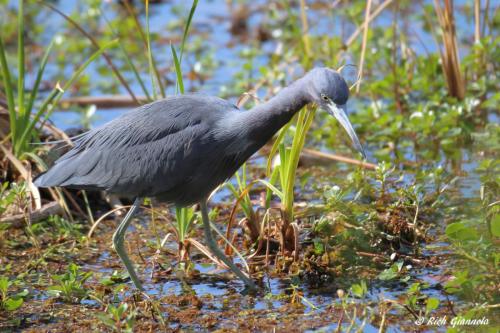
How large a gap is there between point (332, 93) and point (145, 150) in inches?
44.9

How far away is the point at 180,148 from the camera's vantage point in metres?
4.59

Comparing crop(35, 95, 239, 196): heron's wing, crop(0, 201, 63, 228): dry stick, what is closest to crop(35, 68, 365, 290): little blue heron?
crop(35, 95, 239, 196): heron's wing

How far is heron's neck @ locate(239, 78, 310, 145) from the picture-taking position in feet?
14.4

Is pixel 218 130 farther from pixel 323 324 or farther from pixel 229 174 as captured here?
pixel 323 324

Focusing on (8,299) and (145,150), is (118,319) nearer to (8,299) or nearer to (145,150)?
(8,299)

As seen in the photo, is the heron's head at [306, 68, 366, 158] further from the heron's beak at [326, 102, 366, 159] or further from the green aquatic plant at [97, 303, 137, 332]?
the green aquatic plant at [97, 303, 137, 332]

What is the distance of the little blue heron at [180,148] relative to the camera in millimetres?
4484

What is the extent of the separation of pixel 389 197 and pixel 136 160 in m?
1.58

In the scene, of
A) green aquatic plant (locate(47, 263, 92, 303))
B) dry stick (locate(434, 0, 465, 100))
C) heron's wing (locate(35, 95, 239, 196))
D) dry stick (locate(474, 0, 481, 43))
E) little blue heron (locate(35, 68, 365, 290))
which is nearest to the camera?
green aquatic plant (locate(47, 263, 92, 303))

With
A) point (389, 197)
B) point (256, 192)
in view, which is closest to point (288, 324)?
point (389, 197)

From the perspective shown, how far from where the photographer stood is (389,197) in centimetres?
528

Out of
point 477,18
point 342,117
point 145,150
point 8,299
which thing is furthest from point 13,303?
point 477,18

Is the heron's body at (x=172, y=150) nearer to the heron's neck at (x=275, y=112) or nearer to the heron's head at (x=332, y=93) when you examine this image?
the heron's neck at (x=275, y=112)

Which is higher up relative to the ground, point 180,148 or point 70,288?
point 180,148
